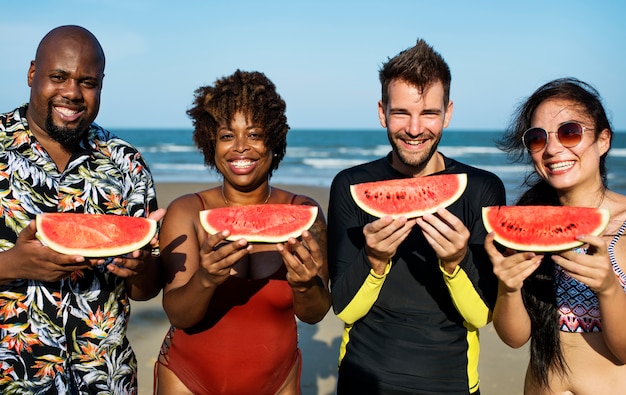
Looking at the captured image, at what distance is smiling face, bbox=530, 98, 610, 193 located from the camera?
285 centimetres

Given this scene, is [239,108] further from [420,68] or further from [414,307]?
[414,307]

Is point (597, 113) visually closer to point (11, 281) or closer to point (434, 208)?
point (434, 208)

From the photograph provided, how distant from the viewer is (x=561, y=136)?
2863 millimetres

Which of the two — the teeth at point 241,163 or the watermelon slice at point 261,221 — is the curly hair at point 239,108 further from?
the watermelon slice at point 261,221

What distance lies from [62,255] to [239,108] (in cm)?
129

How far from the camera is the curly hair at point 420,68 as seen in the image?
3068 millimetres

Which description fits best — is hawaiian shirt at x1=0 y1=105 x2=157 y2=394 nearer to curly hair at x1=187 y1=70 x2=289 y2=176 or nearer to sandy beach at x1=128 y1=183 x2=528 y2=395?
curly hair at x1=187 y1=70 x2=289 y2=176

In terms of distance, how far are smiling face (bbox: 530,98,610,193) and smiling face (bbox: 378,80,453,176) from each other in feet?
1.83

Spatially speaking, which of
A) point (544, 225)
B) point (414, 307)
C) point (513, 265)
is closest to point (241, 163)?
point (414, 307)

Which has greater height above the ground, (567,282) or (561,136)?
(561,136)

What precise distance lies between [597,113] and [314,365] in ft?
13.6

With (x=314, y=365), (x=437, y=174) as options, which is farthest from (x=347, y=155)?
(x=437, y=174)

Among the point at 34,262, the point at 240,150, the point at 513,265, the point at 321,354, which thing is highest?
the point at 240,150

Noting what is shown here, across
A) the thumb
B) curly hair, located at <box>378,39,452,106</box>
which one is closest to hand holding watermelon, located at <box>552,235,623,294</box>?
curly hair, located at <box>378,39,452,106</box>
